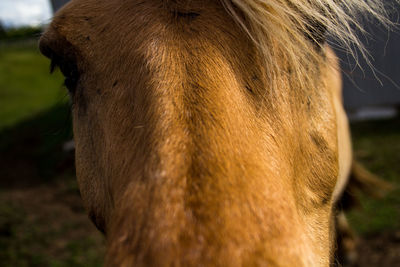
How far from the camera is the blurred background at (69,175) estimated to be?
384cm

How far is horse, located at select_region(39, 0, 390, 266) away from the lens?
2.63 ft

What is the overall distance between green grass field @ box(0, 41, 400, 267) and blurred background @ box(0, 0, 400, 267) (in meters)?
0.01

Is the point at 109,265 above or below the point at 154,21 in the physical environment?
below

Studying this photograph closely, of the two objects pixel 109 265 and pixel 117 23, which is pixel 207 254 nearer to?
pixel 109 265

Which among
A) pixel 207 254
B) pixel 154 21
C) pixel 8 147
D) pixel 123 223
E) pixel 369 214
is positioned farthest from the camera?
pixel 8 147

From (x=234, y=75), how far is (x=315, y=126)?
0.50 metres

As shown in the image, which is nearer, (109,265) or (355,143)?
(109,265)

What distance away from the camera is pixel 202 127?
0.93 metres

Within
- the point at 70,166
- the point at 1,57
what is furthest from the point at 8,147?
the point at 1,57

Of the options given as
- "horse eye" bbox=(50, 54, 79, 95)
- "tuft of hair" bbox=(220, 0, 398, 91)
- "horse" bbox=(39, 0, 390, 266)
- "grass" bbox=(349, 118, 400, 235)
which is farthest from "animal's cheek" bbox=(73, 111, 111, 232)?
"grass" bbox=(349, 118, 400, 235)

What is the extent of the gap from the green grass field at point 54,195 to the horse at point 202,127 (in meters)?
0.76

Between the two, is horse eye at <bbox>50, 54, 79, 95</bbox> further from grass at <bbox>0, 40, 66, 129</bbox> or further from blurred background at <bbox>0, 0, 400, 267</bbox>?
grass at <bbox>0, 40, 66, 129</bbox>

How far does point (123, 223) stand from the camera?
0.85 meters

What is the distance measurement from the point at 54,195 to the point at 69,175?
83 centimetres
